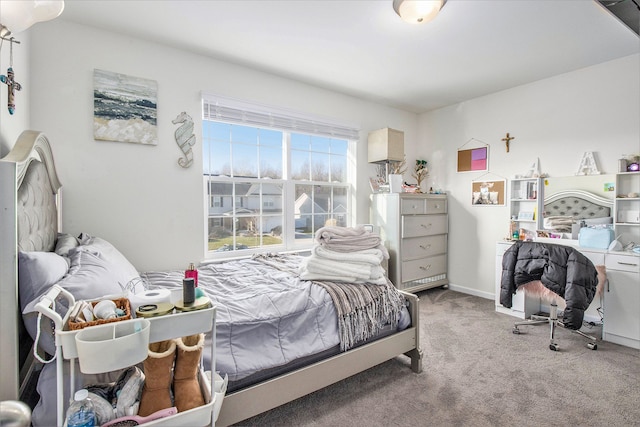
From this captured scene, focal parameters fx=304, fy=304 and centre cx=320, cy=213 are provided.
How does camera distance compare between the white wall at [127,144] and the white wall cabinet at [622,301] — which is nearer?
the white wall at [127,144]

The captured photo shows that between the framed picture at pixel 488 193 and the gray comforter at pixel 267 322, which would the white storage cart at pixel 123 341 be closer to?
the gray comforter at pixel 267 322

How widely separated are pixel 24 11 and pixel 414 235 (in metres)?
3.61

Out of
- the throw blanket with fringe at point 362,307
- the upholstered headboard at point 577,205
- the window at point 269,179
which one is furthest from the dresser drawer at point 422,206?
the throw blanket with fringe at point 362,307

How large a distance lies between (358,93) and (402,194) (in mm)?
1366

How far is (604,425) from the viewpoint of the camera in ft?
5.29

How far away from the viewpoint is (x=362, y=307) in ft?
6.10

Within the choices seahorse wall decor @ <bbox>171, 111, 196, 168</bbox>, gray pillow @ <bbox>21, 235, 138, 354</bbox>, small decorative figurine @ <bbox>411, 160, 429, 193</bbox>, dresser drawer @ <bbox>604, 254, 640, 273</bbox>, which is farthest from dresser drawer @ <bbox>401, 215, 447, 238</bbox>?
gray pillow @ <bbox>21, 235, 138, 354</bbox>

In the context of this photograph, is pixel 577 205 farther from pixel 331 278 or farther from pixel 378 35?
pixel 331 278

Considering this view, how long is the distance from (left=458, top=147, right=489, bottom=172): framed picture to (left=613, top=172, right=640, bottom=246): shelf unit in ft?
4.22

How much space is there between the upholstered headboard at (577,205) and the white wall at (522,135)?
10.2 inches

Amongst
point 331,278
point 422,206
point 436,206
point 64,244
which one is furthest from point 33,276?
point 436,206

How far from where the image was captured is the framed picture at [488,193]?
373cm

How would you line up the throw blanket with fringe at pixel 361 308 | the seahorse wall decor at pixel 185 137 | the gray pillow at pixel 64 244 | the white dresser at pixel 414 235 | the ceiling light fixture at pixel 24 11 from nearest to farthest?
the ceiling light fixture at pixel 24 11
the gray pillow at pixel 64 244
the throw blanket with fringe at pixel 361 308
the seahorse wall decor at pixel 185 137
the white dresser at pixel 414 235

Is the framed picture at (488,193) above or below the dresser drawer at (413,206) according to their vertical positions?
above
